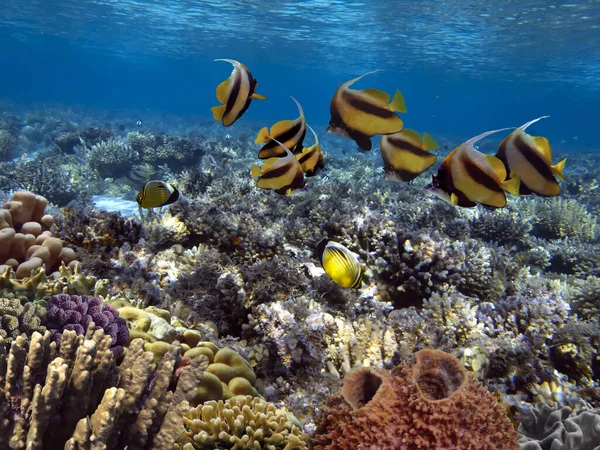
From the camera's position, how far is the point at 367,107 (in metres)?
2.93

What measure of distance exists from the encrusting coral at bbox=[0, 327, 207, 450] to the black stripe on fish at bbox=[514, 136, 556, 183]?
2673mm

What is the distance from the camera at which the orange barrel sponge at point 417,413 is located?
1.75 metres

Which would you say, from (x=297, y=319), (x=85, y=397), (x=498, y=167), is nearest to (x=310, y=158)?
(x=498, y=167)

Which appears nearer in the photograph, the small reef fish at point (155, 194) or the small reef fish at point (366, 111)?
the small reef fish at point (366, 111)

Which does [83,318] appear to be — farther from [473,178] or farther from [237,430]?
[473,178]

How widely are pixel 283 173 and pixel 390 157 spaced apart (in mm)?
956

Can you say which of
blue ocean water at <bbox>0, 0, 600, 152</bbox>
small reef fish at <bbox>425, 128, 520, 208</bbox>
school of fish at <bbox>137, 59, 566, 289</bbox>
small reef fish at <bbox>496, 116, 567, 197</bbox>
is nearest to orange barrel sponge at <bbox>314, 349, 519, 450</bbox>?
school of fish at <bbox>137, 59, 566, 289</bbox>

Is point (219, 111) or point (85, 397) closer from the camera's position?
point (85, 397)

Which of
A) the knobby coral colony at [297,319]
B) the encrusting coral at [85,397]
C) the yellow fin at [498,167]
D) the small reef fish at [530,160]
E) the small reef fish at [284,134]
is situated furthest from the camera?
the small reef fish at [284,134]

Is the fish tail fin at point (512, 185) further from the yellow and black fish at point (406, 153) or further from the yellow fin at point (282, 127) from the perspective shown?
the yellow fin at point (282, 127)

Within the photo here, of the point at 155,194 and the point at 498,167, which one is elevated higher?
the point at 498,167

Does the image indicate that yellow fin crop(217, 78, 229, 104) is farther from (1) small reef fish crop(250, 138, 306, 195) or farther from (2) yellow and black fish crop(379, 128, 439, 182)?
(2) yellow and black fish crop(379, 128, 439, 182)

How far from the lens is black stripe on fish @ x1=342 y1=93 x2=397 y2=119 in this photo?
2.91 meters

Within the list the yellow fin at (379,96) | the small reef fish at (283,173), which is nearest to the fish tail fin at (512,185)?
the yellow fin at (379,96)
